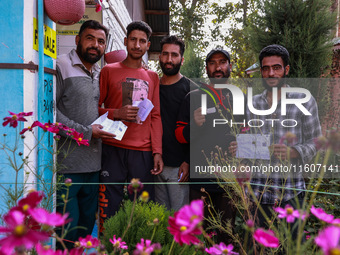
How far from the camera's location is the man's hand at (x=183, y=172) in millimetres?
3133

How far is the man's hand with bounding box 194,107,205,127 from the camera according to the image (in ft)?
10.0

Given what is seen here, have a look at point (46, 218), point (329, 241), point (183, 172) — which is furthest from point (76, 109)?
point (329, 241)

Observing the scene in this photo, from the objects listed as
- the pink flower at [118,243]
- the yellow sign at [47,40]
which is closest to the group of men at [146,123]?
the yellow sign at [47,40]

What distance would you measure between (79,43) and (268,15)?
17.2ft

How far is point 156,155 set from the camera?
10.1 feet

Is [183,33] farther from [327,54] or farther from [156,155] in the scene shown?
[156,155]

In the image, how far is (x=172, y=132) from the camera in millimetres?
3273

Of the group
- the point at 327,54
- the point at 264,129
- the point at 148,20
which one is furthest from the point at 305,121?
the point at 148,20

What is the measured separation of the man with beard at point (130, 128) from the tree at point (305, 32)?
433cm

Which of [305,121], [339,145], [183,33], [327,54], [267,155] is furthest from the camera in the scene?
[183,33]

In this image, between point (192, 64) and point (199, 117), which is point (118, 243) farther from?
point (192, 64)

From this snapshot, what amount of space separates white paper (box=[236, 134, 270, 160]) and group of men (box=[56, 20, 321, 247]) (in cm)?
18

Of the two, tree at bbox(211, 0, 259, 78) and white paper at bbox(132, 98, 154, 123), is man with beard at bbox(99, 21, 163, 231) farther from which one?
tree at bbox(211, 0, 259, 78)

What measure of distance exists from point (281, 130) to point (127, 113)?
1.15 m
